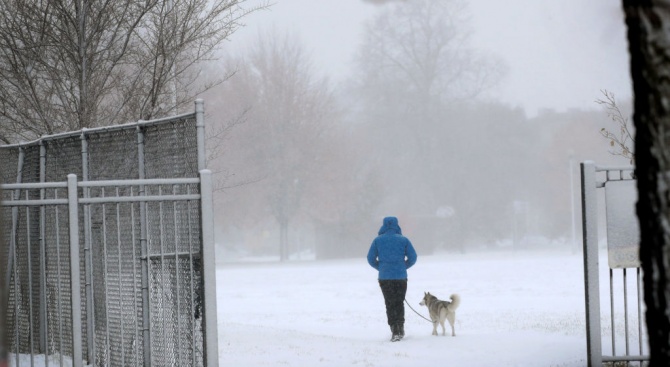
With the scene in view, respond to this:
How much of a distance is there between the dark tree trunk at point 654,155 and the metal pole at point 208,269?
17.4 ft

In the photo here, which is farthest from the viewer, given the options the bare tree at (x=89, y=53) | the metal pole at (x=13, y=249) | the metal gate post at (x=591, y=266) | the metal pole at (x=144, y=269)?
the bare tree at (x=89, y=53)

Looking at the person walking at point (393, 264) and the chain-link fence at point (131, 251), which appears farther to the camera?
the person walking at point (393, 264)

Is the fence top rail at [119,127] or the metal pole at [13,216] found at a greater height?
the fence top rail at [119,127]

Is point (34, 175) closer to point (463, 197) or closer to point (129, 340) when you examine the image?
point (129, 340)

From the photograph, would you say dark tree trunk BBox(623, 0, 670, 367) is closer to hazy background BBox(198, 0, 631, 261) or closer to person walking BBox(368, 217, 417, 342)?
person walking BBox(368, 217, 417, 342)

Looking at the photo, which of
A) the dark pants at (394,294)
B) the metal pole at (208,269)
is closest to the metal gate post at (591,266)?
the metal pole at (208,269)

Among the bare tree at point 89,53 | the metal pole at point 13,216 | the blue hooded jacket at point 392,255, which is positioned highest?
the bare tree at point 89,53

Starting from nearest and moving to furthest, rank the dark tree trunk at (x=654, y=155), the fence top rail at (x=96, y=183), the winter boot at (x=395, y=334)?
the dark tree trunk at (x=654, y=155)
the fence top rail at (x=96, y=183)
the winter boot at (x=395, y=334)

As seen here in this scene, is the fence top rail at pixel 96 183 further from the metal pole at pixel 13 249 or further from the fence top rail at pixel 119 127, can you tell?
the metal pole at pixel 13 249

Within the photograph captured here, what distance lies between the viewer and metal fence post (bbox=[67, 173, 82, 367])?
8578 mm

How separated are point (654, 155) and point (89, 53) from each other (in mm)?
11734

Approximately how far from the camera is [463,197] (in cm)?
7575

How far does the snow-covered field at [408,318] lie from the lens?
13945 millimetres

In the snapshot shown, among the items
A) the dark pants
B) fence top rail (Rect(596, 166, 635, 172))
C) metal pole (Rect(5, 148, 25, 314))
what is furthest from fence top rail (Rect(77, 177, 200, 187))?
the dark pants
